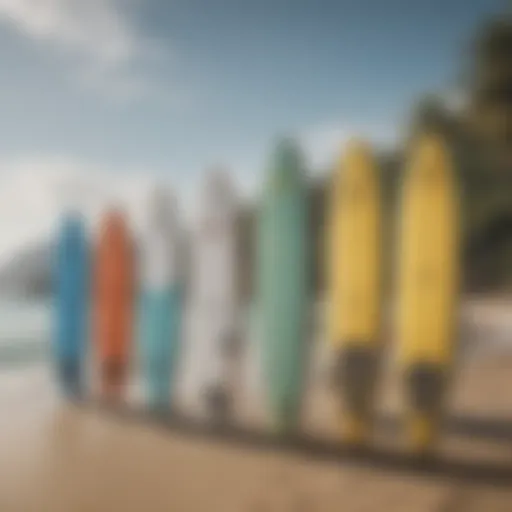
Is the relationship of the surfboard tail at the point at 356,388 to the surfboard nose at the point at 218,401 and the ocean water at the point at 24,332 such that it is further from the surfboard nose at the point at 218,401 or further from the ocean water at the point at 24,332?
the ocean water at the point at 24,332

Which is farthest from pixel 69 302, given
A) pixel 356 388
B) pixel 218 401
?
pixel 356 388

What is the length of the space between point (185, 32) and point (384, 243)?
0.27m

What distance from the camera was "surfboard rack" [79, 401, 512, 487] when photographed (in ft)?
2.47

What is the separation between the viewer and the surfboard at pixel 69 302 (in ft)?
2.67

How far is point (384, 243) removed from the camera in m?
0.78

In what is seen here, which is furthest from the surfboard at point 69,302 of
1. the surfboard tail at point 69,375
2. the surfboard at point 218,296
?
the surfboard at point 218,296

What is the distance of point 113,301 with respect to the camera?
0.82 metres

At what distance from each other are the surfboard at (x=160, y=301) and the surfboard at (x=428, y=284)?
209 millimetres

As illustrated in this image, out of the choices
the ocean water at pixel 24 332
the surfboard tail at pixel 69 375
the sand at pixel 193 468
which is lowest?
the sand at pixel 193 468

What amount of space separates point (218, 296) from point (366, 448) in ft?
0.62

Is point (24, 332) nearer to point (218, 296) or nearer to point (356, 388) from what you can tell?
point (218, 296)

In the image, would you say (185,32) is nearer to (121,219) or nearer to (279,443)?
(121,219)

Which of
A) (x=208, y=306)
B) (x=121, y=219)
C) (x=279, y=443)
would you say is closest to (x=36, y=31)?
(x=121, y=219)

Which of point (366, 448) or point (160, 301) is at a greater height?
point (160, 301)
